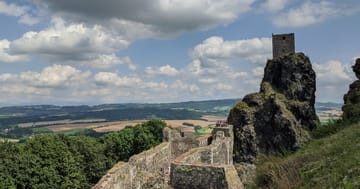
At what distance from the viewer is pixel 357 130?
12531 millimetres

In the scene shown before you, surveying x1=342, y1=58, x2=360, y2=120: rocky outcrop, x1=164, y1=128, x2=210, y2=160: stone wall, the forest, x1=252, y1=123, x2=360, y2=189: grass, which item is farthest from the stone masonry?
the forest

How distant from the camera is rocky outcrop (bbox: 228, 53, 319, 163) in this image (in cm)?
6378

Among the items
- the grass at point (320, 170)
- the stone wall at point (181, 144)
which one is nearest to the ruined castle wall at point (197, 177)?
the grass at point (320, 170)

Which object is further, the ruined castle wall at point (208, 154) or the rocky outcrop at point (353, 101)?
the rocky outcrop at point (353, 101)

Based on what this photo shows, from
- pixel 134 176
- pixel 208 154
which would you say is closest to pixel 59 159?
pixel 208 154

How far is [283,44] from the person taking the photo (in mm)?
70938

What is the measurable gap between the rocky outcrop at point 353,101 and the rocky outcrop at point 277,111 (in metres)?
39.8

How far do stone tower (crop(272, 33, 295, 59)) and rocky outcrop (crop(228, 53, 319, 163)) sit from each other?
7.02 ft

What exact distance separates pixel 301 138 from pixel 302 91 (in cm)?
1152

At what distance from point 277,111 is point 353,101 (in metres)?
44.4

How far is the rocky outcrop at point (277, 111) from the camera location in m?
63.8

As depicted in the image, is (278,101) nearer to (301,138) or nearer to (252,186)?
(301,138)

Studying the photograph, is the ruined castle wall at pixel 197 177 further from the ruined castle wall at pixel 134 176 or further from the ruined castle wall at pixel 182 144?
the ruined castle wall at pixel 182 144

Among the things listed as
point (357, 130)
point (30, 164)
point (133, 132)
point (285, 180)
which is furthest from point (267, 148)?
point (285, 180)
